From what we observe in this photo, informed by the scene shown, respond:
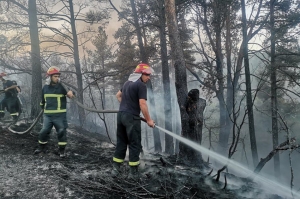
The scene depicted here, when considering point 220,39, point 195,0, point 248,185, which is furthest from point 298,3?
point 248,185

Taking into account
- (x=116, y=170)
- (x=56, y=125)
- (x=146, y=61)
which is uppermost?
(x=146, y=61)

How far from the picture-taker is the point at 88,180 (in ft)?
10.8

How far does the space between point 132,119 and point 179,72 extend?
265 centimetres

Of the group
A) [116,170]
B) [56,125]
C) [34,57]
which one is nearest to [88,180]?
[116,170]

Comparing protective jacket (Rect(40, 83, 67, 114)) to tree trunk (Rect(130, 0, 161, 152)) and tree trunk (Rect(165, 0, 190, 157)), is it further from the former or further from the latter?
tree trunk (Rect(130, 0, 161, 152))

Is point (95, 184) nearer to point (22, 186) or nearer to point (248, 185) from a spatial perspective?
point (22, 186)

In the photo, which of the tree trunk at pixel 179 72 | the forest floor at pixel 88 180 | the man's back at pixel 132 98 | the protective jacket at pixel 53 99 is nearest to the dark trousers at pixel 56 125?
the protective jacket at pixel 53 99

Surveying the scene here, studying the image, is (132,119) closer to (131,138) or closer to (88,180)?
(131,138)

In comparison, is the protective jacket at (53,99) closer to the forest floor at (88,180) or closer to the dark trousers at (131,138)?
the forest floor at (88,180)

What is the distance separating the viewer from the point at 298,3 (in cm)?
1102

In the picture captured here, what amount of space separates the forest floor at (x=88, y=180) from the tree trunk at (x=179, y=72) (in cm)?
116

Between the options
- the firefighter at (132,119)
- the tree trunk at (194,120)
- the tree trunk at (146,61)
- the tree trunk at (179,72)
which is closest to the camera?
the firefighter at (132,119)

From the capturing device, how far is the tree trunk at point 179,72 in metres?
5.84

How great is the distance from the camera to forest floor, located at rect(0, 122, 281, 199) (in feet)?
10.4
